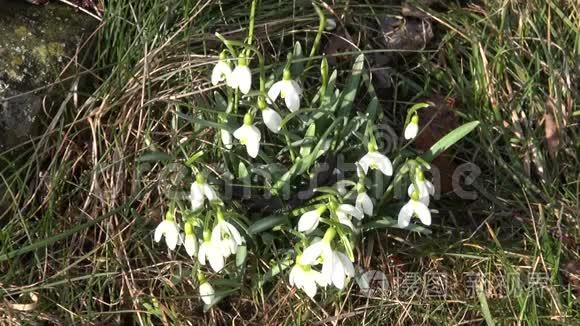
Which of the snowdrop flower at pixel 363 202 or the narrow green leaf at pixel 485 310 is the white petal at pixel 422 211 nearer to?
the snowdrop flower at pixel 363 202

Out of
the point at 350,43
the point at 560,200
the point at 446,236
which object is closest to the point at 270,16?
the point at 350,43

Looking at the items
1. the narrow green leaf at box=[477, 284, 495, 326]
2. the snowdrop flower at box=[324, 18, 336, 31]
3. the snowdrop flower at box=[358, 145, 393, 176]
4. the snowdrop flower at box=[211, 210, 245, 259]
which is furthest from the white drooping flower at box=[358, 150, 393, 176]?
the snowdrop flower at box=[324, 18, 336, 31]

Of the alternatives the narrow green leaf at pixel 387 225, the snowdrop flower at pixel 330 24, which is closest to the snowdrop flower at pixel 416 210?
the narrow green leaf at pixel 387 225

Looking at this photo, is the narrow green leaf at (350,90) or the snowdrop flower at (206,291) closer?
the snowdrop flower at (206,291)

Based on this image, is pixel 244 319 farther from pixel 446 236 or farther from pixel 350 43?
pixel 350 43

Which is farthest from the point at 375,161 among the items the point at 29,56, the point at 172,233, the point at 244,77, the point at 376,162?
the point at 29,56

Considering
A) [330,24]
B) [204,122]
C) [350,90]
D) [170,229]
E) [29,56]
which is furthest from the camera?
[330,24]

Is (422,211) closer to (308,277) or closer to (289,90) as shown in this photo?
(308,277)
